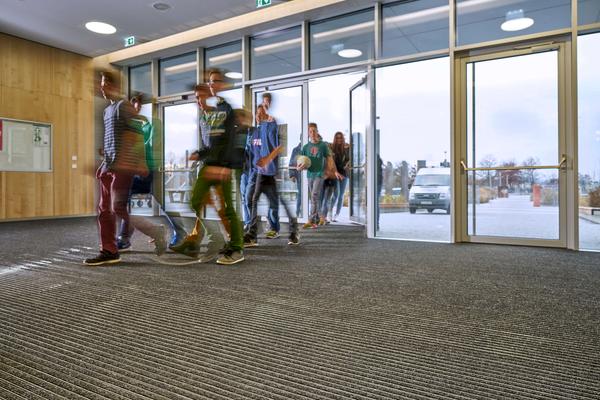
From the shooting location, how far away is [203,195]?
3221mm

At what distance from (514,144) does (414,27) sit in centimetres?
192

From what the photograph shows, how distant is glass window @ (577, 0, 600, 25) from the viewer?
4199 millimetres

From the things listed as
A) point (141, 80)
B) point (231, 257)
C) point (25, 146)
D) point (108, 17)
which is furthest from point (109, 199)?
point (141, 80)

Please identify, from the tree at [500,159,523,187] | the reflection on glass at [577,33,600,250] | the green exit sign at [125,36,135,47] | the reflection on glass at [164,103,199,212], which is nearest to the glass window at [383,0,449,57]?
the reflection on glass at [577,33,600,250]

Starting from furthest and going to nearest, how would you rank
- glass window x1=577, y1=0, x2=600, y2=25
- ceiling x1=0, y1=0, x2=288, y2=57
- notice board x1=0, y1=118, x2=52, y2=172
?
notice board x1=0, y1=118, x2=52, y2=172 → ceiling x1=0, y1=0, x2=288, y2=57 → glass window x1=577, y1=0, x2=600, y2=25

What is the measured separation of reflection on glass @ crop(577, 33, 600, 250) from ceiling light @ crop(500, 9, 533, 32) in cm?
55

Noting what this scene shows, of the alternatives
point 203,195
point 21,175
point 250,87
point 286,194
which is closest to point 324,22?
point 250,87

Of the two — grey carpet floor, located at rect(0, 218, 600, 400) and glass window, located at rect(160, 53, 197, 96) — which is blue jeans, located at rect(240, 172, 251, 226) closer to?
grey carpet floor, located at rect(0, 218, 600, 400)

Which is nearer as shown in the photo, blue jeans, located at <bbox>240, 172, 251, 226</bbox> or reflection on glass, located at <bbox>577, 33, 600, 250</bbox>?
reflection on glass, located at <bbox>577, 33, 600, 250</bbox>

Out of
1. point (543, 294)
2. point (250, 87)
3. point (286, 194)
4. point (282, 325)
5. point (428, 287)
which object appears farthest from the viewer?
point (286, 194)

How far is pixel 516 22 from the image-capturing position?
15.1ft

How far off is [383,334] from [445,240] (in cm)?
348

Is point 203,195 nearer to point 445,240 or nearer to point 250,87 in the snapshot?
point 445,240

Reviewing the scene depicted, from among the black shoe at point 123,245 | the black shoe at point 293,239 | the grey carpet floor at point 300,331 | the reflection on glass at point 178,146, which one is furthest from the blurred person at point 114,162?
the reflection on glass at point 178,146
